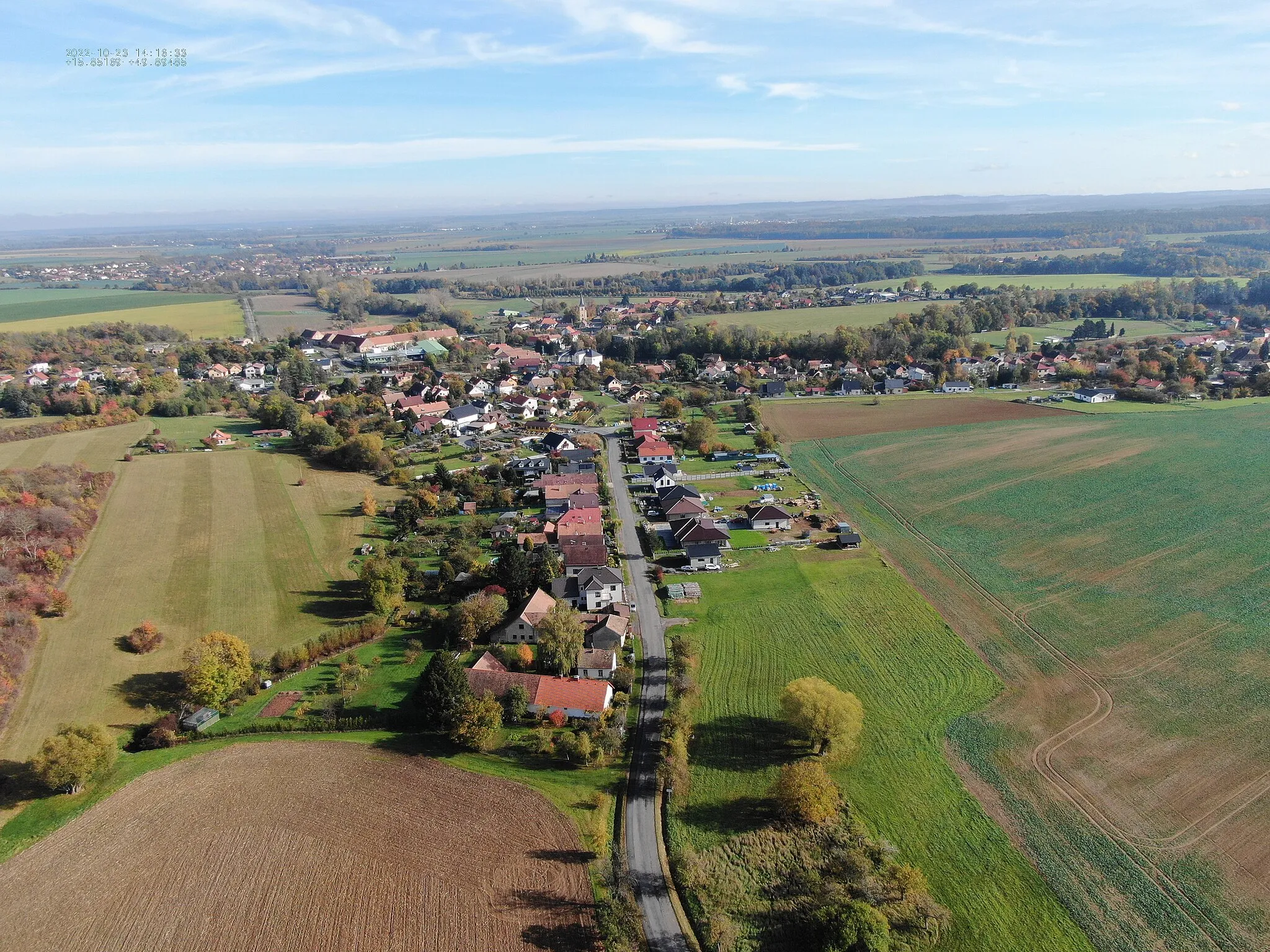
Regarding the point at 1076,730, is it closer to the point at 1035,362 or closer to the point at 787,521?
the point at 787,521

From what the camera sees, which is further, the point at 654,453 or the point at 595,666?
the point at 654,453

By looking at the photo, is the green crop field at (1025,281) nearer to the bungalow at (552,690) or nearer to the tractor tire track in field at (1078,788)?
the tractor tire track in field at (1078,788)

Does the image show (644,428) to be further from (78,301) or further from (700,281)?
(78,301)

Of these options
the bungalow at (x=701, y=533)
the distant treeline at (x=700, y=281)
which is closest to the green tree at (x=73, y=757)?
the bungalow at (x=701, y=533)

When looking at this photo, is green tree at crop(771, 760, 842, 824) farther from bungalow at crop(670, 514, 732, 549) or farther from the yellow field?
the yellow field

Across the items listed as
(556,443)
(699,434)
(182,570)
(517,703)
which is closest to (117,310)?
(556,443)

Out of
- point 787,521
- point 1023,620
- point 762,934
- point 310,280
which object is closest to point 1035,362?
point 787,521
